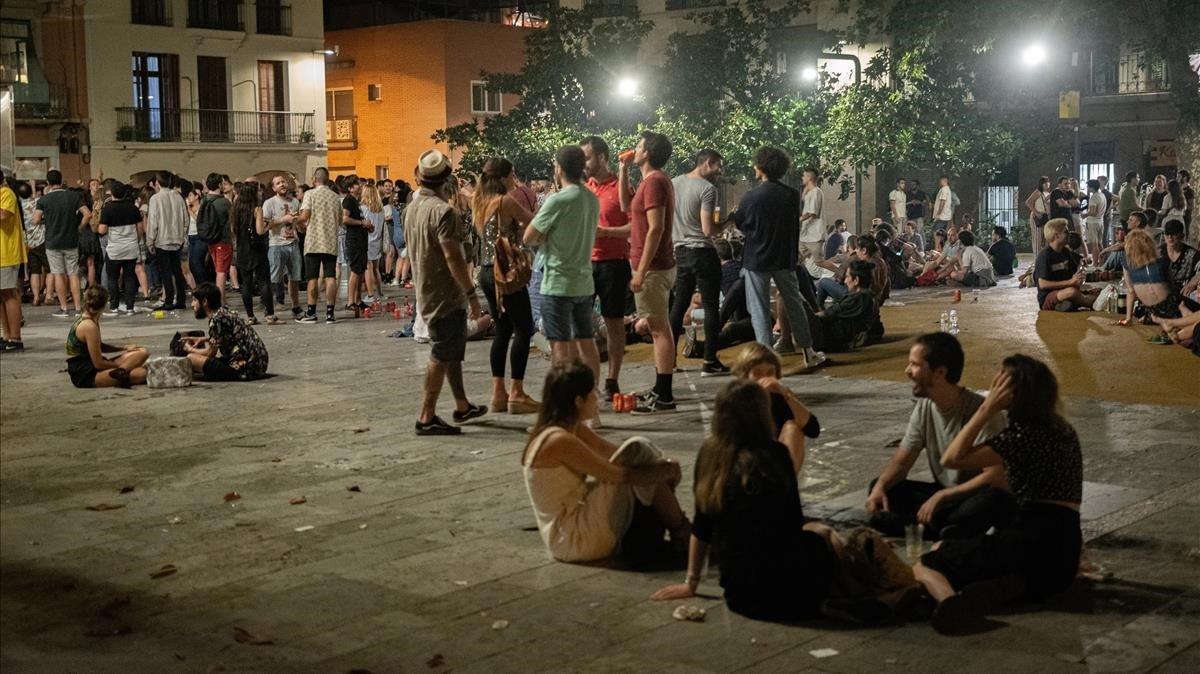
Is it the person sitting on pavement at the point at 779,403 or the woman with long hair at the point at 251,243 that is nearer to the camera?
the person sitting on pavement at the point at 779,403

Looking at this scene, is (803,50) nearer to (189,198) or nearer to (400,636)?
(189,198)

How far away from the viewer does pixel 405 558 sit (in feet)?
22.1

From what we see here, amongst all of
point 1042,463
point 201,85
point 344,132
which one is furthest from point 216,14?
point 344,132

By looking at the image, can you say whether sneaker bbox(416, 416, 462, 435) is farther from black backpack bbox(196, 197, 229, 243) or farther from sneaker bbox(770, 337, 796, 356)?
black backpack bbox(196, 197, 229, 243)

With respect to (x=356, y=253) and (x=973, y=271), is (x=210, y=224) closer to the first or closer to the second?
(x=356, y=253)

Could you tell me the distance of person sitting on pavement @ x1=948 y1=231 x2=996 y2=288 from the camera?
21.6 metres

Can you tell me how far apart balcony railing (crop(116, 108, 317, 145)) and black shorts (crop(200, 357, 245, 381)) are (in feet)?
6.14

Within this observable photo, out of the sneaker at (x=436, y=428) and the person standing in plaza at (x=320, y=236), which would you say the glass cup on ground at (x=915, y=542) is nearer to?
the sneaker at (x=436, y=428)

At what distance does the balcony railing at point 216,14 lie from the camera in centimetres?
1217

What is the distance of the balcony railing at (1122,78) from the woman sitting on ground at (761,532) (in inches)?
1355

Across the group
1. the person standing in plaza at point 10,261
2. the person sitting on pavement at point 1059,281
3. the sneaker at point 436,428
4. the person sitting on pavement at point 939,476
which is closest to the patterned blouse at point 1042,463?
the person sitting on pavement at point 939,476

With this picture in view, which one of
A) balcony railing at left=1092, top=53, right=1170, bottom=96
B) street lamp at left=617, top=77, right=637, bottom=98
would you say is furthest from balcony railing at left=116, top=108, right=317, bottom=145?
balcony railing at left=1092, top=53, right=1170, bottom=96

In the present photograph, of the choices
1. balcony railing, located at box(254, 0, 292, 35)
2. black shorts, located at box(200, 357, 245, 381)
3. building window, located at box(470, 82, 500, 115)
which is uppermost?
building window, located at box(470, 82, 500, 115)

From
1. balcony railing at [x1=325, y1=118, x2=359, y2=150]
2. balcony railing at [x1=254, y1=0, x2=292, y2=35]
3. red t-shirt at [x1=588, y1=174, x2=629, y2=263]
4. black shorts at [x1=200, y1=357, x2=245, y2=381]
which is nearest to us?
red t-shirt at [x1=588, y1=174, x2=629, y2=263]
